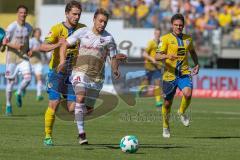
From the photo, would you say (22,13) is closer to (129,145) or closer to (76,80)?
(76,80)

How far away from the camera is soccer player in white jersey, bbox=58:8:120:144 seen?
13.4m

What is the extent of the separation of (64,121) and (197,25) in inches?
748

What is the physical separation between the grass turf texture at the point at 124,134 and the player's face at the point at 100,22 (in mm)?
1998

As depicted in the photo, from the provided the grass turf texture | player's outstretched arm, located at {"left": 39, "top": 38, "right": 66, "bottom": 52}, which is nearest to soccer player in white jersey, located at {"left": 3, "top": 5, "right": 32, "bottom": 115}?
the grass turf texture

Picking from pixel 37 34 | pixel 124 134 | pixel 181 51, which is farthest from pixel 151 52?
pixel 124 134

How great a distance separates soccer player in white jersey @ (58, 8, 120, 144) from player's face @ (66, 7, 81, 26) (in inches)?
7.9

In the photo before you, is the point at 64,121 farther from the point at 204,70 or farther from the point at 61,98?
the point at 204,70

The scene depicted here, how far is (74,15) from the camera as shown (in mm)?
13469

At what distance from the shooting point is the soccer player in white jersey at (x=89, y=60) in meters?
13.4

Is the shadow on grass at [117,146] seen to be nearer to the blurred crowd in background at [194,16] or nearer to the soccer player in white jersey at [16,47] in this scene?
the soccer player in white jersey at [16,47]

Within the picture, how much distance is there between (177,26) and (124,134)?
2.46 m

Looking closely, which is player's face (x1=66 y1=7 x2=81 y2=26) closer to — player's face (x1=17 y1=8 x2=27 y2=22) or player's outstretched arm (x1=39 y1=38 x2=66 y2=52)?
player's outstretched arm (x1=39 y1=38 x2=66 y2=52)

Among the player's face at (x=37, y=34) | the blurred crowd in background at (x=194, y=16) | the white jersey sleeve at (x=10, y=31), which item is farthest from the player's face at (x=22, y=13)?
the blurred crowd in background at (x=194, y=16)

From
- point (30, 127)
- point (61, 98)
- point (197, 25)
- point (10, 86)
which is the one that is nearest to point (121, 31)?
point (197, 25)
